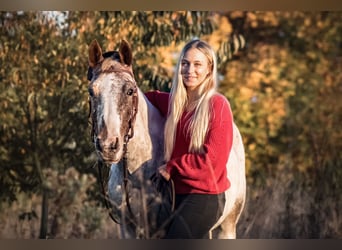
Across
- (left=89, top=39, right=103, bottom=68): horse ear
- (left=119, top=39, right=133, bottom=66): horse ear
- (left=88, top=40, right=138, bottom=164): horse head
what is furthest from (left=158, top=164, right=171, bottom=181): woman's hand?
(left=89, top=39, right=103, bottom=68): horse ear

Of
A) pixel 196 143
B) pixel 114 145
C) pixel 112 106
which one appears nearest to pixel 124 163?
pixel 114 145

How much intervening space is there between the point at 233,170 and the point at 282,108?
62 cm

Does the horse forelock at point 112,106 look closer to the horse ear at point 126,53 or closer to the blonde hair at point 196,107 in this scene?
the horse ear at point 126,53

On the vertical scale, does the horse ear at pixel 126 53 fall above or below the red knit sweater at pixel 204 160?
above

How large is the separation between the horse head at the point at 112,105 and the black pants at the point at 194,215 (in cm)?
60

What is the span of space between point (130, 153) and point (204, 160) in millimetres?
547

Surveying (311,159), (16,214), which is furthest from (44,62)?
(311,159)

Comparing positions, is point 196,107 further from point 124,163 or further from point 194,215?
point 194,215

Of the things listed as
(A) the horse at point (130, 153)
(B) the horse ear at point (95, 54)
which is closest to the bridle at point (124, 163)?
(A) the horse at point (130, 153)

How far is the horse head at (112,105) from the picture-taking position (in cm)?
564

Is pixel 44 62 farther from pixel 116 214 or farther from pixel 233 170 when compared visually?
pixel 233 170

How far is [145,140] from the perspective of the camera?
5770 mm

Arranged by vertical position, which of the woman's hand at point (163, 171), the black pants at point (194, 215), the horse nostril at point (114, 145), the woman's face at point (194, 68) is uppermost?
the woman's face at point (194, 68)

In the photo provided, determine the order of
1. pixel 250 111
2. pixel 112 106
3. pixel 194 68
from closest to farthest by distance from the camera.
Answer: pixel 112 106 < pixel 194 68 < pixel 250 111
